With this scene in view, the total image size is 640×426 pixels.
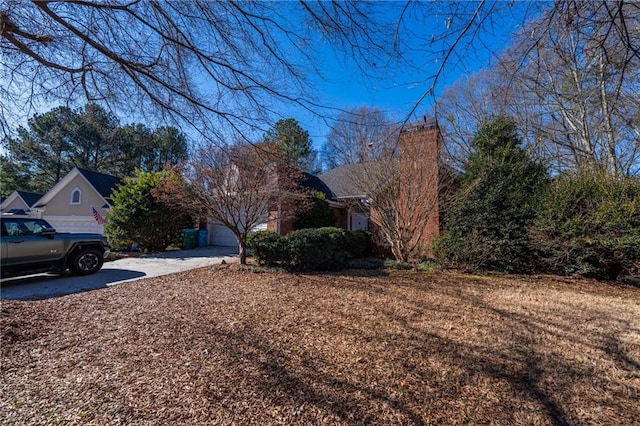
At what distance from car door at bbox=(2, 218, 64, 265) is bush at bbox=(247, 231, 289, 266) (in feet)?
15.0

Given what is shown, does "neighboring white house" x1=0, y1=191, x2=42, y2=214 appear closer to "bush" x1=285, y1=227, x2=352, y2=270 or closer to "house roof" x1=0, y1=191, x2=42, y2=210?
"house roof" x1=0, y1=191, x2=42, y2=210

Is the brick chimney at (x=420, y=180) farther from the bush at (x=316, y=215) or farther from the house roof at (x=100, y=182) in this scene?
the house roof at (x=100, y=182)

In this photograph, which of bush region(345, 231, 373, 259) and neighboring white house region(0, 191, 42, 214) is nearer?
bush region(345, 231, 373, 259)

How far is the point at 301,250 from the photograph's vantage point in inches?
→ 295

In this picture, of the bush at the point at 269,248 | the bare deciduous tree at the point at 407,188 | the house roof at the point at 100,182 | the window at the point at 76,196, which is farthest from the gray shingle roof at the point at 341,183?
the window at the point at 76,196

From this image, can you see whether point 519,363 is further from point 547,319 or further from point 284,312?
point 284,312

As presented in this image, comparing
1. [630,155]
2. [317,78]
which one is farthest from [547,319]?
[630,155]

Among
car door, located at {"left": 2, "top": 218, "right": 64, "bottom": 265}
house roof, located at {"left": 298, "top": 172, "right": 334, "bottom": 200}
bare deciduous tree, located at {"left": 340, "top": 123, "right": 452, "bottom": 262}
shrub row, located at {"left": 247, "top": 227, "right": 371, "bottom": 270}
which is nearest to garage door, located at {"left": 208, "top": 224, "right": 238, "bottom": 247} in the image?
house roof, located at {"left": 298, "top": 172, "right": 334, "bottom": 200}

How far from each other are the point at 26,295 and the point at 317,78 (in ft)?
22.2

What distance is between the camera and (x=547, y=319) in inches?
167

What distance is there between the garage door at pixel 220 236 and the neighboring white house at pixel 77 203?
21.3 feet

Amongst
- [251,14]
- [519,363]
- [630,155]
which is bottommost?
[519,363]

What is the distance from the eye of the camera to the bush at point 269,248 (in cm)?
755

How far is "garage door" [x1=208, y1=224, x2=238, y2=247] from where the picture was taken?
1401cm
